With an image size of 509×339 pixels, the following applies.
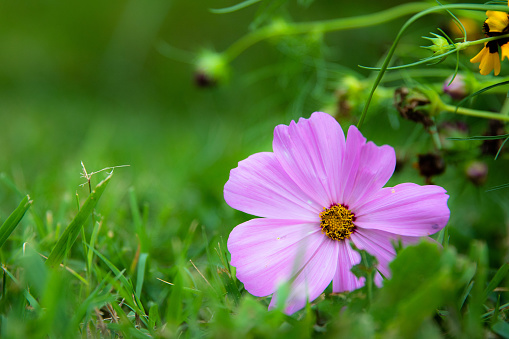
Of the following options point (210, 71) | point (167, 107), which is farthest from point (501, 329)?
point (167, 107)

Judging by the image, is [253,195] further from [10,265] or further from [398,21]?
[398,21]

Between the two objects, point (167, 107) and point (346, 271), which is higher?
point (346, 271)

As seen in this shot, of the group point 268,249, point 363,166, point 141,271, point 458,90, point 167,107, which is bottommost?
point 167,107

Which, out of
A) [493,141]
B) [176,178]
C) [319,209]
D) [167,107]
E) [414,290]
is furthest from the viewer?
[167,107]

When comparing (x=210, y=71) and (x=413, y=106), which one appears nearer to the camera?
(x=413, y=106)

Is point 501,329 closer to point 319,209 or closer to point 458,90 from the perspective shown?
point 319,209

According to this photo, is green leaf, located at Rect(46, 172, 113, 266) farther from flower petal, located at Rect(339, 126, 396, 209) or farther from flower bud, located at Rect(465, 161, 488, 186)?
flower bud, located at Rect(465, 161, 488, 186)

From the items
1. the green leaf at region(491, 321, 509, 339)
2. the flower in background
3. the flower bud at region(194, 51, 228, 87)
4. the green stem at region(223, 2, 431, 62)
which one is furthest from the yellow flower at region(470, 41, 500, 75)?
the flower bud at region(194, 51, 228, 87)

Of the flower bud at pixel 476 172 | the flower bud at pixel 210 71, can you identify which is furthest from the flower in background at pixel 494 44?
the flower bud at pixel 210 71

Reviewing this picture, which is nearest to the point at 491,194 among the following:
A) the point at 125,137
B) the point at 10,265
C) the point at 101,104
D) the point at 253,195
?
the point at 253,195
